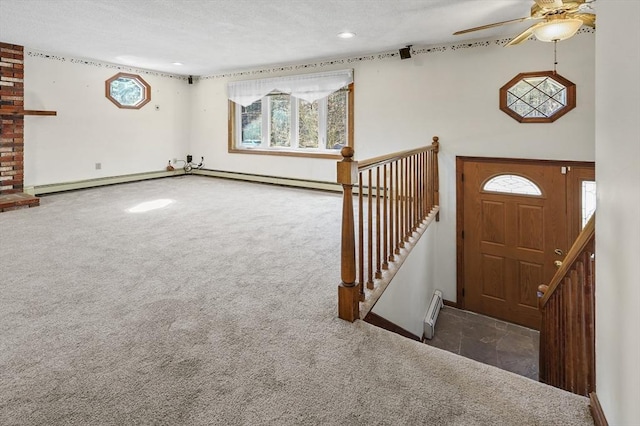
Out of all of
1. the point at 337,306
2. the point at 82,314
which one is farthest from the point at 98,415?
the point at 337,306

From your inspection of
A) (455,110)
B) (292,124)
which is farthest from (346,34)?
(292,124)

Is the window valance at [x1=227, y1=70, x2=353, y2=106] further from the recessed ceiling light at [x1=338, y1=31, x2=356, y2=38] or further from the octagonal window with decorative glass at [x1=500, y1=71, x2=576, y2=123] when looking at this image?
the octagonal window with decorative glass at [x1=500, y1=71, x2=576, y2=123]

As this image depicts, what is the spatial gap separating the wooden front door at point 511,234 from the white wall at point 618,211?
329cm

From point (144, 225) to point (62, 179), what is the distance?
288cm

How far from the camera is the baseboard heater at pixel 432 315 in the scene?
445 centimetres

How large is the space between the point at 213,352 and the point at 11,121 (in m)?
5.42

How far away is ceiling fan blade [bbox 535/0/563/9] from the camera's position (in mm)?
2482

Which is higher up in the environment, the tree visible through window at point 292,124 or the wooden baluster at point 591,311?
the tree visible through window at point 292,124

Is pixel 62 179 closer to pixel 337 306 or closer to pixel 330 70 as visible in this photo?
pixel 330 70

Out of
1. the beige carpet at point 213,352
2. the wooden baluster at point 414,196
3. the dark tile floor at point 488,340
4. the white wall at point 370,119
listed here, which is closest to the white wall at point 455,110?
the white wall at point 370,119

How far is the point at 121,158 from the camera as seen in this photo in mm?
6707

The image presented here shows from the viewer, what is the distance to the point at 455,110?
4809 millimetres

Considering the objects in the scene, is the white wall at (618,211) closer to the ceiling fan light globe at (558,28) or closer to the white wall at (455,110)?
the ceiling fan light globe at (558,28)

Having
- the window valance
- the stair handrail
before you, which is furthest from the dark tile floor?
the window valance
